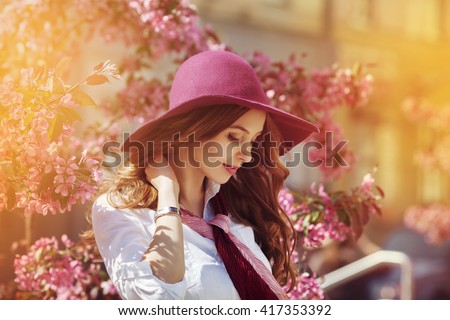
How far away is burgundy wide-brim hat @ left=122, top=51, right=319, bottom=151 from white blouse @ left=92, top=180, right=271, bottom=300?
29 cm

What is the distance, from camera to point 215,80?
2.76 metres

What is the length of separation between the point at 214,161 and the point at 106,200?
1.43 feet

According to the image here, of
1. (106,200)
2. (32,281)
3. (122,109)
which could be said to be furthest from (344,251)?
(106,200)

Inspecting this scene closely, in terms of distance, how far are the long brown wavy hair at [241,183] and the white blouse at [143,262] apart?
0.21 ft

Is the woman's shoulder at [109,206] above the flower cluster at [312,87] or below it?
below

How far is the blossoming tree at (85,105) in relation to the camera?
9.09ft

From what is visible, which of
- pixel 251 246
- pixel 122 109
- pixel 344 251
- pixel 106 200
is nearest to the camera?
pixel 106 200

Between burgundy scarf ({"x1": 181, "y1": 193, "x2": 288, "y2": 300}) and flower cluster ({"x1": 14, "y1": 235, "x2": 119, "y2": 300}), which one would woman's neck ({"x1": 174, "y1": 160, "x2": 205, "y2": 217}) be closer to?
burgundy scarf ({"x1": 181, "y1": 193, "x2": 288, "y2": 300})

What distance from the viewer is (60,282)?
3.48 meters

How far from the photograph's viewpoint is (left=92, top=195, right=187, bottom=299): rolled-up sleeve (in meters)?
2.58

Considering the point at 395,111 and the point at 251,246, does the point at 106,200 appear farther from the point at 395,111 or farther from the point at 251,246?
the point at 395,111

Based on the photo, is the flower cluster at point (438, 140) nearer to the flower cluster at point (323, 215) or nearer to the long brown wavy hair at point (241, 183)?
the flower cluster at point (323, 215)

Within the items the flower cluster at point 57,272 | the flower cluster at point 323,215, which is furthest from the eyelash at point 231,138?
the flower cluster at point 57,272

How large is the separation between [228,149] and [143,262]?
55 cm
